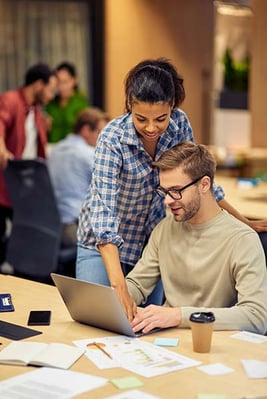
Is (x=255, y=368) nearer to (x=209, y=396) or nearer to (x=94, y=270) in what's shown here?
(x=209, y=396)

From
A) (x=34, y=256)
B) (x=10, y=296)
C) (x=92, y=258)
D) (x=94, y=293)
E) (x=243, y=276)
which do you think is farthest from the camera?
(x=34, y=256)

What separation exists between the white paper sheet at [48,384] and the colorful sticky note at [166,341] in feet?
1.02

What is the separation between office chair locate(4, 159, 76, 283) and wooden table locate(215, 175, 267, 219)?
3.18ft

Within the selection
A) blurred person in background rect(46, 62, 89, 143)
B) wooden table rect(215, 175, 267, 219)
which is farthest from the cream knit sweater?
blurred person in background rect(46, 62, 89, 143)

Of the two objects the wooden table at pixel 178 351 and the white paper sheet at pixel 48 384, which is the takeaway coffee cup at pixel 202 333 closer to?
the wooden table at pixel 178 351

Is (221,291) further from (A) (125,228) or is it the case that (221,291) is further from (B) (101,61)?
(B) (101,61)

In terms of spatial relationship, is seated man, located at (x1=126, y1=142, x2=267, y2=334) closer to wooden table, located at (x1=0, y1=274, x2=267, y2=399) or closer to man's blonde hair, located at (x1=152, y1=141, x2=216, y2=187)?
man's blonde hair, located at (x1=152, y1=141, x2=216, y2=187)

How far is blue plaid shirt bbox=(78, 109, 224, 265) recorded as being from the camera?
2777mm

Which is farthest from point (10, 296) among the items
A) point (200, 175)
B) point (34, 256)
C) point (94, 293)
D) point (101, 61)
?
point (101, 61)

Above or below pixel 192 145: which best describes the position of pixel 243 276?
below

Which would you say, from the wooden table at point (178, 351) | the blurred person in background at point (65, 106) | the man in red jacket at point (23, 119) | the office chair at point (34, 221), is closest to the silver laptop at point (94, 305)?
the wooden table at point (178, 351)

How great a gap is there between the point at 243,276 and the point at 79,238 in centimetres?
78

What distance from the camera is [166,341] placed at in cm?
232

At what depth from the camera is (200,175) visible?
2.65m
